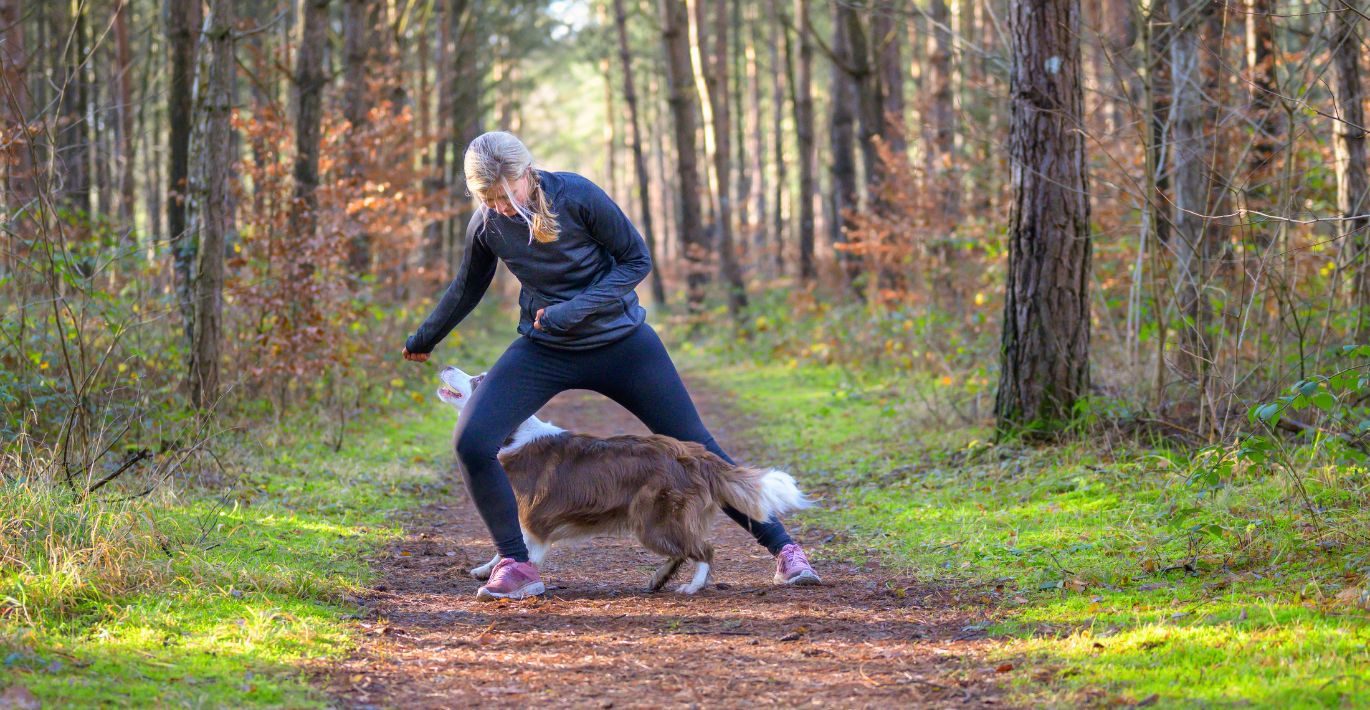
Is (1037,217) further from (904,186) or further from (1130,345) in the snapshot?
(904,186)

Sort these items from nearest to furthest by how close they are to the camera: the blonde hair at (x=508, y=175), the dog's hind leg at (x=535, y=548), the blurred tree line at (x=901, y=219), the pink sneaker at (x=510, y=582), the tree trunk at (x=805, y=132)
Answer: the blonde hair at (x=508, y=175)
the pink sneaker at (x=510, y=582)
the dog's hind leg at (x=535, y=548)
the blurred tree line at (x=901, y=219)
the tree trunk at (x=805, y=132)

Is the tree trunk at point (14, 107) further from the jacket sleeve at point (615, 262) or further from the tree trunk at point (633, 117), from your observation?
the tree trunk at point (633, 117)

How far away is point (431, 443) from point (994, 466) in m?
5.26

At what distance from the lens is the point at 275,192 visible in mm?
11273

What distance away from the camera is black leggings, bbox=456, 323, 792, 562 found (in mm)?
5375

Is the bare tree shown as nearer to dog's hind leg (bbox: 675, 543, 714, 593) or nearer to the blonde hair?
the blonde hair

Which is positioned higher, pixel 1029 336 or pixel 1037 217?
pixel 1037 217

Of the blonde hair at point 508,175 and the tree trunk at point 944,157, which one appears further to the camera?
the tree trunk at point 944,157

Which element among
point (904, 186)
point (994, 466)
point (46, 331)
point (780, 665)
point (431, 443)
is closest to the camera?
point (780, 665)

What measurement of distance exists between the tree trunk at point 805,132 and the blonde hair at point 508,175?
51.3 ft

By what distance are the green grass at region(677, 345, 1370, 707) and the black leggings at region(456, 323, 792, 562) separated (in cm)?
151

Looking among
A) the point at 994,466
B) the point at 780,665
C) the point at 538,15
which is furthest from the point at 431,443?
the point at 538,15

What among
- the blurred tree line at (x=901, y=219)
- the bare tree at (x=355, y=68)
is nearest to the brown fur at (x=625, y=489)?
the blurred tree line at (x=901, y=219)

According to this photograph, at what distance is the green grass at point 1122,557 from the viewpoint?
396 cm
